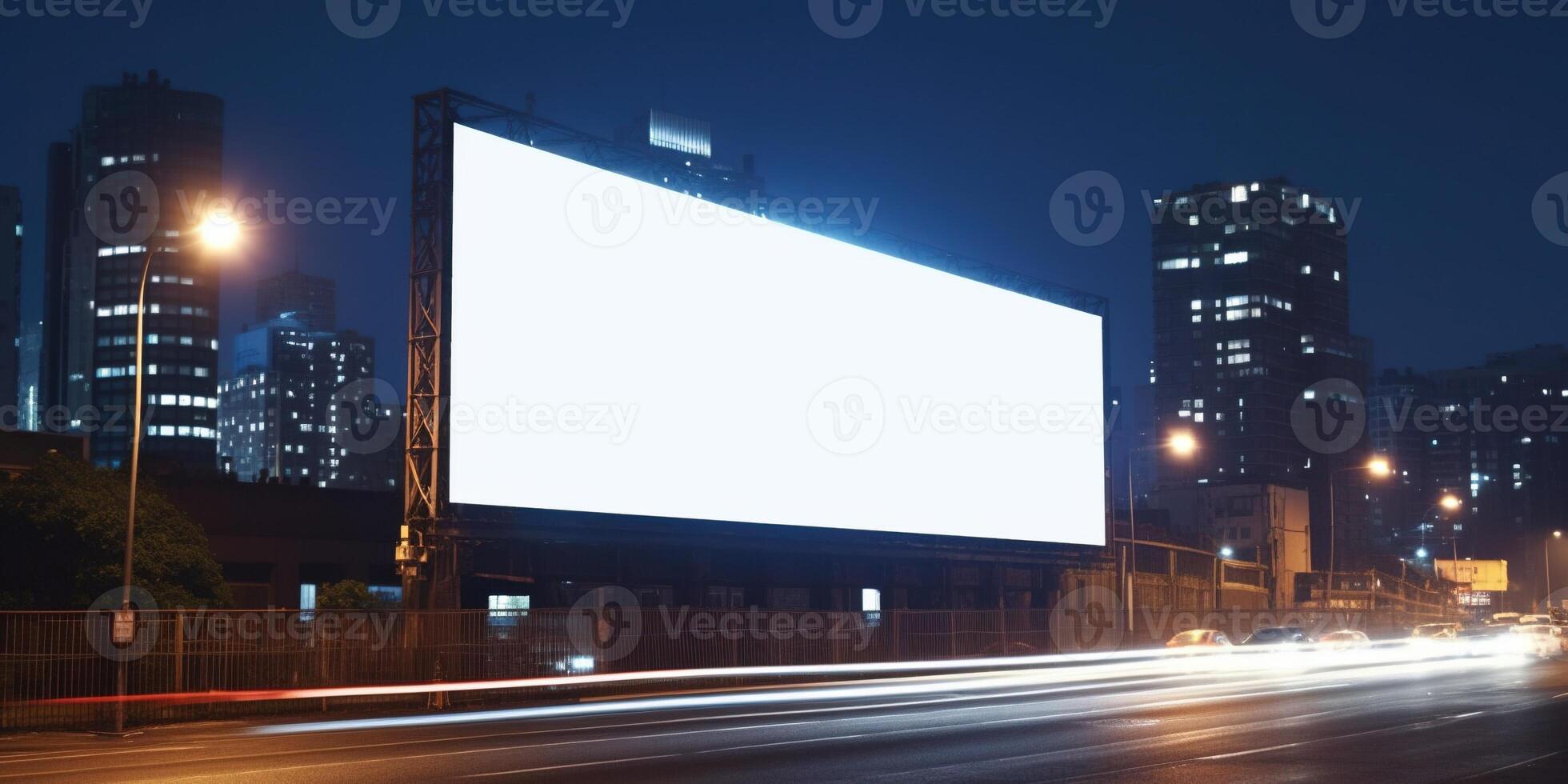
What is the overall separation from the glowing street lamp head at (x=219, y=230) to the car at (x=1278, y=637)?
3655 centimetres

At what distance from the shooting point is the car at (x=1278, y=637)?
2124 inches

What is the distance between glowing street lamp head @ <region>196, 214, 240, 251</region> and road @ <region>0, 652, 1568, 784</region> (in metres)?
9.00

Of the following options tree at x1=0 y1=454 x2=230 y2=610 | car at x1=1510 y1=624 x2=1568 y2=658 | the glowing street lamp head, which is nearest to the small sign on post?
the glowing street lamp head

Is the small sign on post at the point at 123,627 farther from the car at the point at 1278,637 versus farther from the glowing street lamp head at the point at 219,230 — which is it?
the car at the point at 1278,637

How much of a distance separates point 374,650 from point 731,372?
14.7 m

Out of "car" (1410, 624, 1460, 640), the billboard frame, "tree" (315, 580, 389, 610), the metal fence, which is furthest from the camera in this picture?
"car" (1410, 624, 1460, 640)

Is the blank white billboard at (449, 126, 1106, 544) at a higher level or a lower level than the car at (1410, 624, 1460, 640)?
higher

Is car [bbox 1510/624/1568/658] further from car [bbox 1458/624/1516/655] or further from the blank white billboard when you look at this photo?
the blank white billboard

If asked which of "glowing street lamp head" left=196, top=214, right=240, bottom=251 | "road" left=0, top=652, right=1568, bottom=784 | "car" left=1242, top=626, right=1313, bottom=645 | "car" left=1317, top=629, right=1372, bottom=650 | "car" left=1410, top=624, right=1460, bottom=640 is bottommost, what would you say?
"car" left=1410, top=624, right=1460, bottom=640

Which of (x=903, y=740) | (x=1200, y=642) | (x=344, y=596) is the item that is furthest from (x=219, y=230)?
(x=1200, y=642)

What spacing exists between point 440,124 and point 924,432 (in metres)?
20.3

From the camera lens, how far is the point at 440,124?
38.8m

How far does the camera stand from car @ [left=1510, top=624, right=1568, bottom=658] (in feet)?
194

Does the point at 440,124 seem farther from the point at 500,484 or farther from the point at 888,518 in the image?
the point at 888,518
